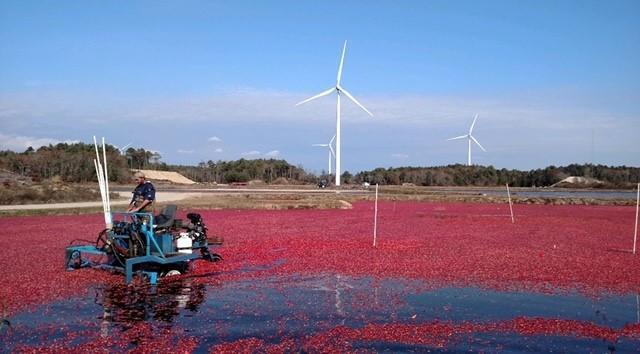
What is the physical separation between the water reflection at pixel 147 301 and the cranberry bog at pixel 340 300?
0.10ft

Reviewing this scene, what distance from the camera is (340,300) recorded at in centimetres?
1144

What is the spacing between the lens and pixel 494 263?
16.4 meters

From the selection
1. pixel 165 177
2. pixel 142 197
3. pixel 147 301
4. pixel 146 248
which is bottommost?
pixel 147 301

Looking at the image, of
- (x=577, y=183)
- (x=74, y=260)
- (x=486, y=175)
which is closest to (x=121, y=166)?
(x=486, y=175)

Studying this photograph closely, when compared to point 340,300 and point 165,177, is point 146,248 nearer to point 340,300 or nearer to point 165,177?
point 340,300

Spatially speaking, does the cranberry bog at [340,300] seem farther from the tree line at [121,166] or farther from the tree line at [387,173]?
the tree line at [387,173]

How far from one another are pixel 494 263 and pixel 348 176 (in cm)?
13912

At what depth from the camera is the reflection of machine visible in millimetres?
13094

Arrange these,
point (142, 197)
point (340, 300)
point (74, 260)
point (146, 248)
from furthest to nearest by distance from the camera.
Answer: point (74, 260) → point (142, 197) → point (146, 248) → point (340, 300)

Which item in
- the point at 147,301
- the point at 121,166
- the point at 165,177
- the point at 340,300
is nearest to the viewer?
the point at 147,301

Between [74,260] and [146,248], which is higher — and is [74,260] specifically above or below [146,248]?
below

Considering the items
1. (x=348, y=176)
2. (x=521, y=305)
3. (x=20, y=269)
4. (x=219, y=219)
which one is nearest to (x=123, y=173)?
(x=348, y=176)

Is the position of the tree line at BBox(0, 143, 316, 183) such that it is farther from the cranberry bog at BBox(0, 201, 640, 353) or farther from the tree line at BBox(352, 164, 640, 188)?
the cranberry bog at BBox(0, 201, 640, 353)

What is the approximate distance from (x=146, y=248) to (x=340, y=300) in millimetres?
4521
